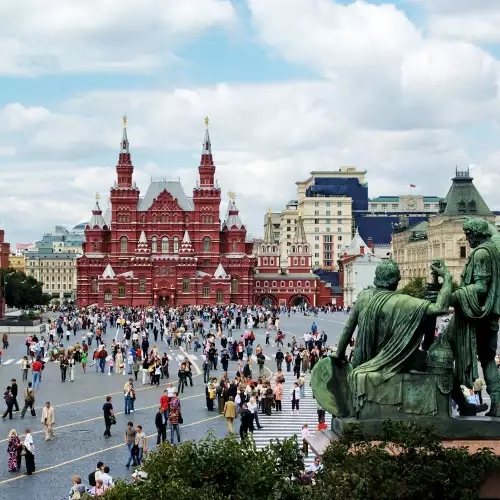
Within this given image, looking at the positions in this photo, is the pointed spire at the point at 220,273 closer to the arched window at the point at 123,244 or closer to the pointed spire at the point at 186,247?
the pointed spire at the point at 186,247

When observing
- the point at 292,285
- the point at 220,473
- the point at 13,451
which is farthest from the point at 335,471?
the point at 292,285

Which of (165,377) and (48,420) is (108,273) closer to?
(165,377)

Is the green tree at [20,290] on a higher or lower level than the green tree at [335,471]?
higher

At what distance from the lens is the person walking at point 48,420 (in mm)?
21328

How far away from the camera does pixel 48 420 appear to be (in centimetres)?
2155

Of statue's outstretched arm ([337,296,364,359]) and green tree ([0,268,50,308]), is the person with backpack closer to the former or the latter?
statue's outstretched arm ([337,296,364,359])

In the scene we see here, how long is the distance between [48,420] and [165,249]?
97980 mm

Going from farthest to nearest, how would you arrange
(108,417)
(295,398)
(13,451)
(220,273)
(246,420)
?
(220,273), (295,398), (246,420), (108,417), (13,451)

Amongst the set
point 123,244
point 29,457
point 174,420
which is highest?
point 123,244

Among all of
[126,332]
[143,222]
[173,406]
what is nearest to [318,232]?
[143,222]

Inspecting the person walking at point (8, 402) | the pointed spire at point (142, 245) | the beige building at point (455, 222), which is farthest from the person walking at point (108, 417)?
the pointed spire at point (142, 245)

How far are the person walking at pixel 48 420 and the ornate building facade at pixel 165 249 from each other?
91.8 meters

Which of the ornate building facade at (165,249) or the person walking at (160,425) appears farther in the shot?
the ornate building facade at (165,249)

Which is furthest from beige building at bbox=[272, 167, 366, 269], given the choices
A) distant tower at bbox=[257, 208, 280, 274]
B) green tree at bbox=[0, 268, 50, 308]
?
green tree at bbox=[0, 268, 50, 308]
